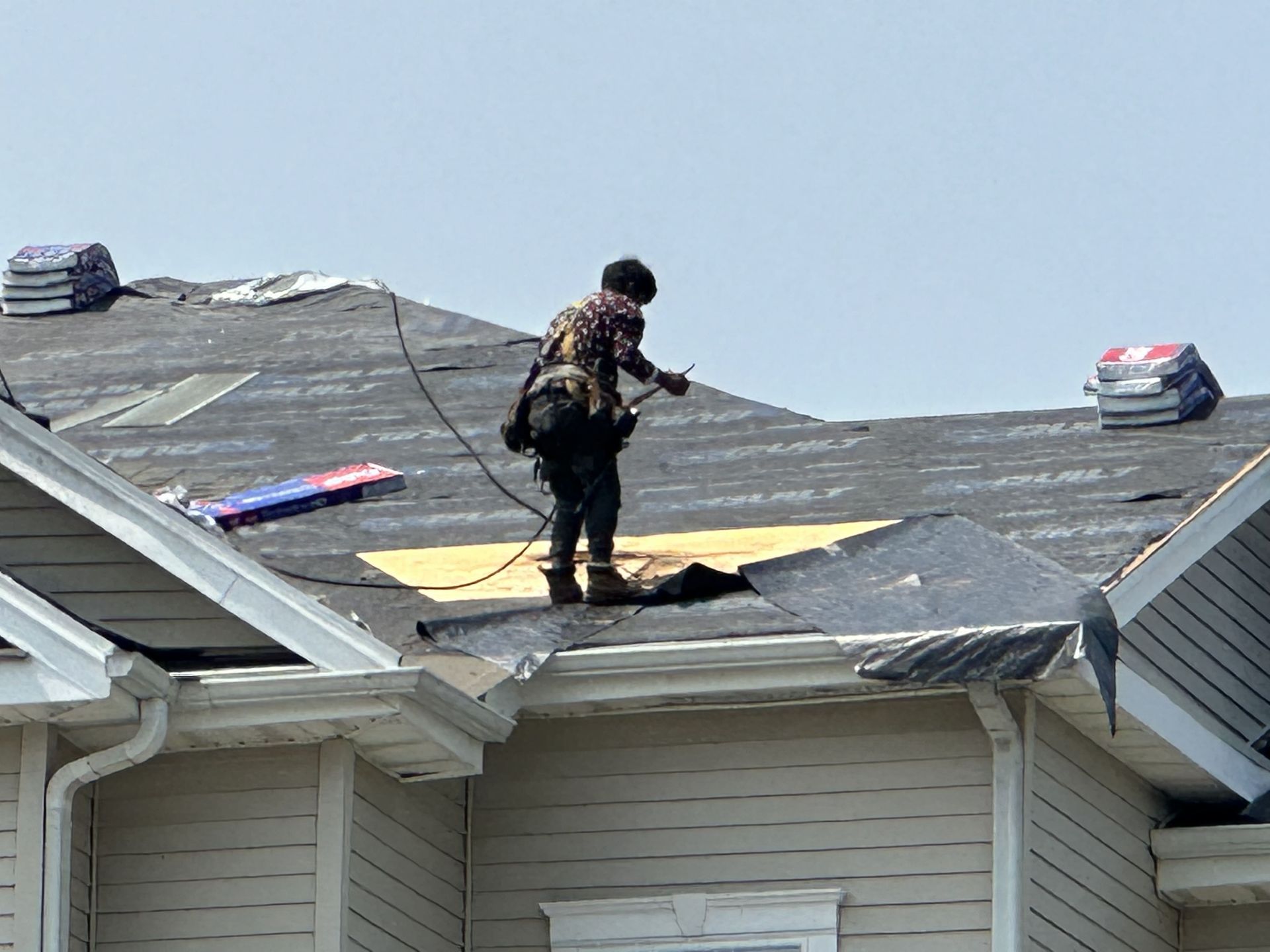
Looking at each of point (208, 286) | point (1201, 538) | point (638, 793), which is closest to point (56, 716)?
point (638, 793)

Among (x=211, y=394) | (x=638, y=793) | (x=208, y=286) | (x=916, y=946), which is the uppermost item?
(x=208, y=286)

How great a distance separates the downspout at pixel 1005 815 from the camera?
9.95 m

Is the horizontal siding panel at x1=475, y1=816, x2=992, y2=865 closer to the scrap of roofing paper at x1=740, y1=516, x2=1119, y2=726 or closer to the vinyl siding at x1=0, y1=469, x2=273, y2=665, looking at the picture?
the scrap of roofing paper at x1=740, y1=516, x2=1119, y2=726

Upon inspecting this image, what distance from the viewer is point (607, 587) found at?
1088 cm

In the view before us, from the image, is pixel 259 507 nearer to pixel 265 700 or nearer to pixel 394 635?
pixel 394 635

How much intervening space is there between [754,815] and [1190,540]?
2.49 m

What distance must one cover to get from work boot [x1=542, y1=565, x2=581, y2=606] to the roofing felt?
353mm

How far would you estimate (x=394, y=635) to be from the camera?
10609 millimetres

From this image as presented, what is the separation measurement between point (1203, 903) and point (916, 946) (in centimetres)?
187

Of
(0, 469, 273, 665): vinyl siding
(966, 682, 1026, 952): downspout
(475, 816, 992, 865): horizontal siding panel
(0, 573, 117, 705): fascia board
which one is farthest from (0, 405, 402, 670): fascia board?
(966, 682, 1026, 952): downspout

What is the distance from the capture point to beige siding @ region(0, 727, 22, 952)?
9.41m

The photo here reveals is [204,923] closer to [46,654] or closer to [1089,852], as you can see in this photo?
[46,654]

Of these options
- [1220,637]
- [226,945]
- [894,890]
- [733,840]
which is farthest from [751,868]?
[1220,637]

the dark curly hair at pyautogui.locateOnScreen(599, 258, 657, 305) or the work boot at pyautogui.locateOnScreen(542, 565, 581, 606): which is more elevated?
the dark curly hair at pyautogui.locateOnScreen(599, 258, 657, 305)
